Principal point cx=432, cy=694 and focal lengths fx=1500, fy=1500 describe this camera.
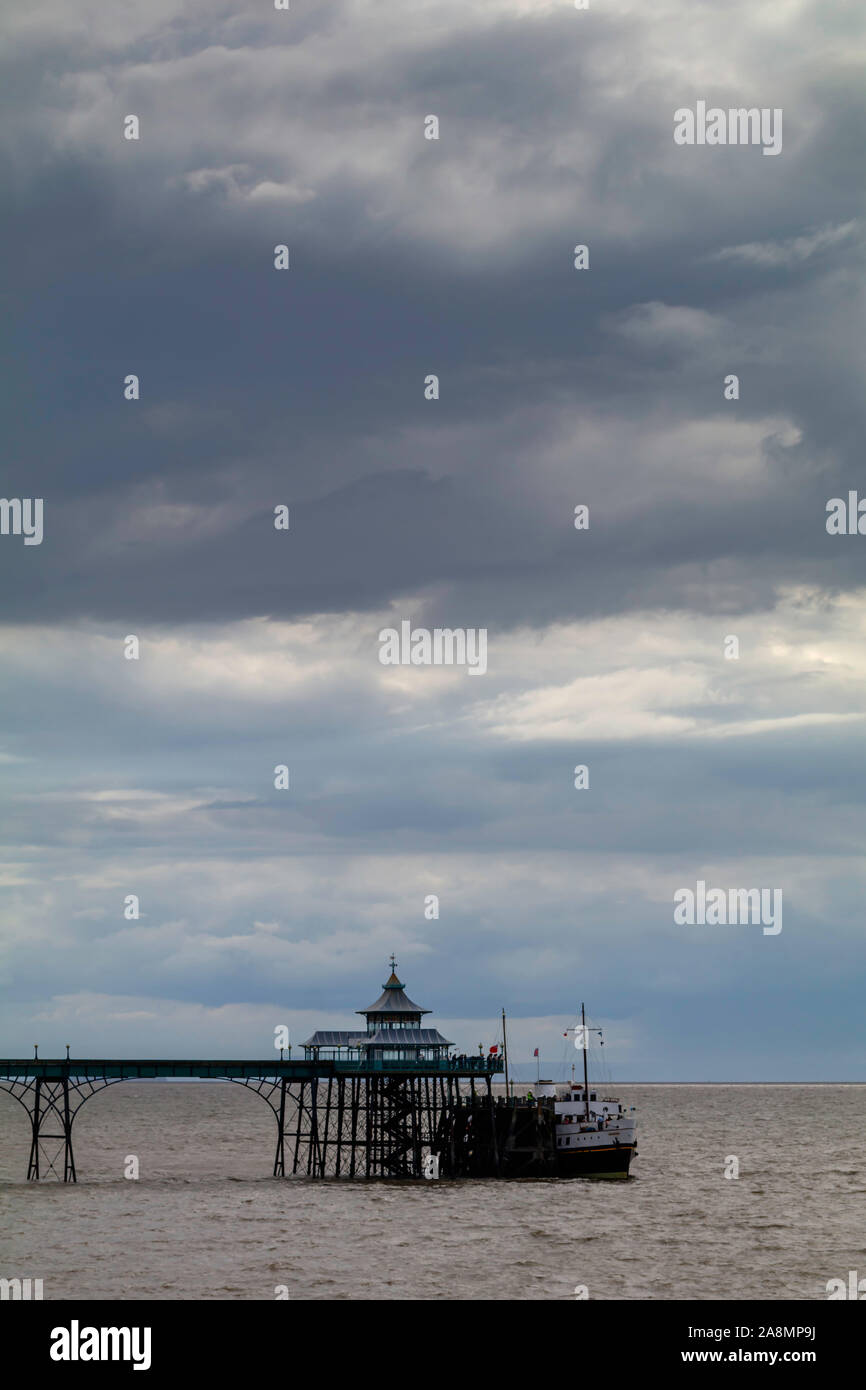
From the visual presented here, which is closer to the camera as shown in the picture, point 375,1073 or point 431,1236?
point 431,1236

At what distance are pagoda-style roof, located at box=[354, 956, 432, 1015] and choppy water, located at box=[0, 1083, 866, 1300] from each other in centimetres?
1205

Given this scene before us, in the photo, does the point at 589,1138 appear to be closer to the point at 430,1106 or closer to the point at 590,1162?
the point at 590,1162

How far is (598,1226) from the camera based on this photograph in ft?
238

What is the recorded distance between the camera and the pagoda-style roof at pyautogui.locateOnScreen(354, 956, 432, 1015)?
334ft

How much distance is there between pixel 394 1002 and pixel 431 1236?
3640 centimetres

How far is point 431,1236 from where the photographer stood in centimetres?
6675

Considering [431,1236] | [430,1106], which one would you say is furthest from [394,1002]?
[431,1236]

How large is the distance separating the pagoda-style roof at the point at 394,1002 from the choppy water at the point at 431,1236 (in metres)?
12.0
